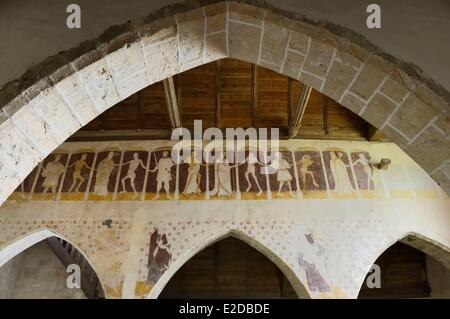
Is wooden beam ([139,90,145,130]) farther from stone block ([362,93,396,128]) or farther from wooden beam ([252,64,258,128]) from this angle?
stone block ([362,93,396,128])

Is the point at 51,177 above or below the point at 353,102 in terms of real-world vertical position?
above

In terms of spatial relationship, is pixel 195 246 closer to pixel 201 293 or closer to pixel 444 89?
pixel 201 293

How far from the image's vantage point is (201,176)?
316 inches

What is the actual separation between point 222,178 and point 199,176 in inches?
16.9

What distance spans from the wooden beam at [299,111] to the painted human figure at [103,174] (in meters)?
3.44

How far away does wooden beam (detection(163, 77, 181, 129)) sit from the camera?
698 cm

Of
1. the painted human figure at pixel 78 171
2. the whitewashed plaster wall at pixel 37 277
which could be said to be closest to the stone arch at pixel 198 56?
the painted human figure at pixel 78 171

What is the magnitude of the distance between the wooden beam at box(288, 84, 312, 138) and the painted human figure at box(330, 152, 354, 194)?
35.8 inches

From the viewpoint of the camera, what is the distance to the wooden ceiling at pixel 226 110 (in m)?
8.05

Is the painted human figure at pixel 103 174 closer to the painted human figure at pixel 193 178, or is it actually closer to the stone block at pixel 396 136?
the painted human figure at pixel 193 178

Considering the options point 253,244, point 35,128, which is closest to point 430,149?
point 35,128

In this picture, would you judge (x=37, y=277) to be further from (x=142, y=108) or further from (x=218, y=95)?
(x=218, y=95)

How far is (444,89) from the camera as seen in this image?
264cm

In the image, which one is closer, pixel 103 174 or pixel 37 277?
pixel 103 174
